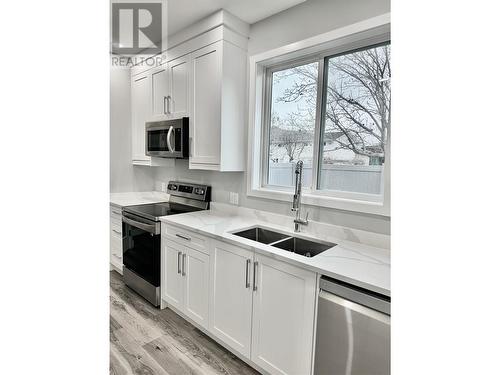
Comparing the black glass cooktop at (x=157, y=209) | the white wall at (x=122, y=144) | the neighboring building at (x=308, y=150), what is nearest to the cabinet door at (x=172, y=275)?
the black glass cooktop at (x=157, y=209)

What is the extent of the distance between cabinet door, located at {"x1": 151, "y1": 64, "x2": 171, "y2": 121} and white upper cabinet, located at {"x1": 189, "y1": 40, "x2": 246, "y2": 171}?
454 mm

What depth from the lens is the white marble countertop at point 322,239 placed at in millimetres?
1359

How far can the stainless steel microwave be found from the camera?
264 centimetres

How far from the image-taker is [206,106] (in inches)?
96.2

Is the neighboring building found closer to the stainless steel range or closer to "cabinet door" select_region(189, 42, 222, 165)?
"cabinet door" select_region(189, 42, 222, 165)

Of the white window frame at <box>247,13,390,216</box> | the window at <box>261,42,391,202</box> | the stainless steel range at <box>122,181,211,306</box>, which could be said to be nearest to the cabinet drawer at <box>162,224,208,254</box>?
the stainless steel range at <box>122,181,211,306</box>

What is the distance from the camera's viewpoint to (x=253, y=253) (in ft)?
5.74

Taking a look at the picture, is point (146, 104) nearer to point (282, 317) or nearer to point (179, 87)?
point (179, 87)

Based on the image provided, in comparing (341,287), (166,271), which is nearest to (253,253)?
(341,287)

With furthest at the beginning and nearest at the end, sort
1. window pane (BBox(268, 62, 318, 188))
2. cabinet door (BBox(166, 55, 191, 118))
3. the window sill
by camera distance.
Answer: cabinet door (BBox(166, 55, 191, 118)) → window pane (BBox(268, 62, 318, 188)) → the window sill

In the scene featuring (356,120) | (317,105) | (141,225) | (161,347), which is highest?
(317,105)

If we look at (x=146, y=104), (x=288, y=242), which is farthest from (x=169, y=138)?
(x=288, y=242)

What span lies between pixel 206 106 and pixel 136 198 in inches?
61.3
